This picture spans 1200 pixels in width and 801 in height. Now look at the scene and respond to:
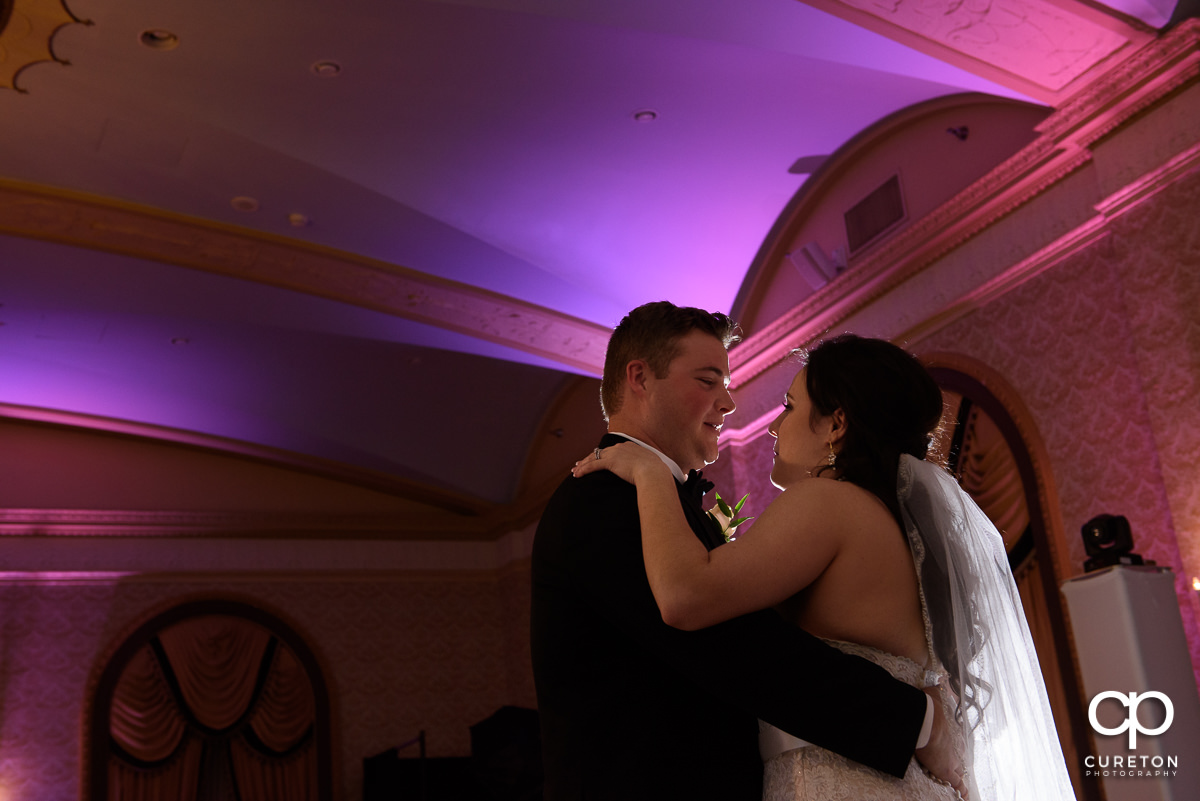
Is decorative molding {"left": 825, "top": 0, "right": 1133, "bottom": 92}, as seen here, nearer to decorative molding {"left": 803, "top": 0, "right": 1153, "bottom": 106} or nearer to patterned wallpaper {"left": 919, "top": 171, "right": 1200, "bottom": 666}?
decorative molding {"left": 803, "top": 0, "right": 1153, "bottom": 106}

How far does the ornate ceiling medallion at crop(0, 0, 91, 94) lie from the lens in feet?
18.6

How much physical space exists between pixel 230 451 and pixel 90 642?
7.67 feet

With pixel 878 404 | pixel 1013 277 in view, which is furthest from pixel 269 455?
pixel 878 404

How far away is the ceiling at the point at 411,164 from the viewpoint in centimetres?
555

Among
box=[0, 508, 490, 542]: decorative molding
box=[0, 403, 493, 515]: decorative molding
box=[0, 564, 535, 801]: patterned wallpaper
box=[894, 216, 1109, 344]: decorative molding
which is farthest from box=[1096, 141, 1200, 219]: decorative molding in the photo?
box=[0, 508, 490, 542]: decorative molding

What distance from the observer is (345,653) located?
1160 cm

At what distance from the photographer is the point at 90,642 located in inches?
421

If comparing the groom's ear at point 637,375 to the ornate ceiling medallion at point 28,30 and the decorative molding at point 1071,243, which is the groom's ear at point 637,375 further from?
the ornate ceiling medallion at point 28,30

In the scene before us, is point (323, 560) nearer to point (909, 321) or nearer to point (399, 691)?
point (399, 691)

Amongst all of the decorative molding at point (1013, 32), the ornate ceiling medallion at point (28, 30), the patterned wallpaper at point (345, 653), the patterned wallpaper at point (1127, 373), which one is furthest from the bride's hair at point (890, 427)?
the patterned wallpaper at point (345, 653)

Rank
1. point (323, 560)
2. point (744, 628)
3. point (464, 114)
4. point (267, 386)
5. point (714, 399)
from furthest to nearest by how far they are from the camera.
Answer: point (323, 560) < point (267, 386) < point (464, 114) < point (714, 399) < point (744, 628)

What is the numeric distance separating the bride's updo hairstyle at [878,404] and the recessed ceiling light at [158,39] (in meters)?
4.94

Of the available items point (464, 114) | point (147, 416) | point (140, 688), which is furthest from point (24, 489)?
point (464, 114)

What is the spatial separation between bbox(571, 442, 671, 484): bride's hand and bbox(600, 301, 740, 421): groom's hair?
20 cm
